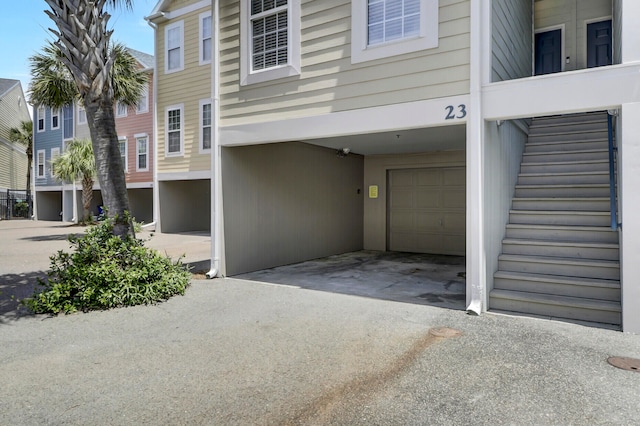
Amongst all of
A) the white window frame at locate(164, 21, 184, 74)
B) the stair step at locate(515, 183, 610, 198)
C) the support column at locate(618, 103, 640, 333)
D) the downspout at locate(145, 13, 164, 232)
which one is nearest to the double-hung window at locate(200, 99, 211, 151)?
the white window frame at locate(164, 21, 184, 74)

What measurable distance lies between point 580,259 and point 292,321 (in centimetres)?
370

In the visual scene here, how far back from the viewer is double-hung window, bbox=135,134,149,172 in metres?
16.2

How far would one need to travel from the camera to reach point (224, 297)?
595 cm

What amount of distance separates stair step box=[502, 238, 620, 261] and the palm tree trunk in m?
5.47

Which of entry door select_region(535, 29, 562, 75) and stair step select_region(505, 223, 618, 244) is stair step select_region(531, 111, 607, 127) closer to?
entry door select_region(535, 29, 562, 75)

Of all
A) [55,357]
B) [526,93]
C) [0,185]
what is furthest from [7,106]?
[526,93]

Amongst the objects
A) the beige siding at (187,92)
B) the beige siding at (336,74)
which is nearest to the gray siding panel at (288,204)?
the beige siding at (336,74)

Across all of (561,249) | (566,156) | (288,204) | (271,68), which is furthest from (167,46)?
(561,249)

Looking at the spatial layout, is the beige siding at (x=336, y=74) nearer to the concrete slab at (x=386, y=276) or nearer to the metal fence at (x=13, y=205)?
the concrete slab at (x=386, y=276)

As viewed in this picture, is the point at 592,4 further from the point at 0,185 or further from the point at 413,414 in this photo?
the point at 0,185

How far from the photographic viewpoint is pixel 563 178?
666 centimetres

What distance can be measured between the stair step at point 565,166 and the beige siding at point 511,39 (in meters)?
1.52

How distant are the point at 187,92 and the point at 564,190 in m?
12.3

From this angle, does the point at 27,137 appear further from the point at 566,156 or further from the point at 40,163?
the point at 566,156
